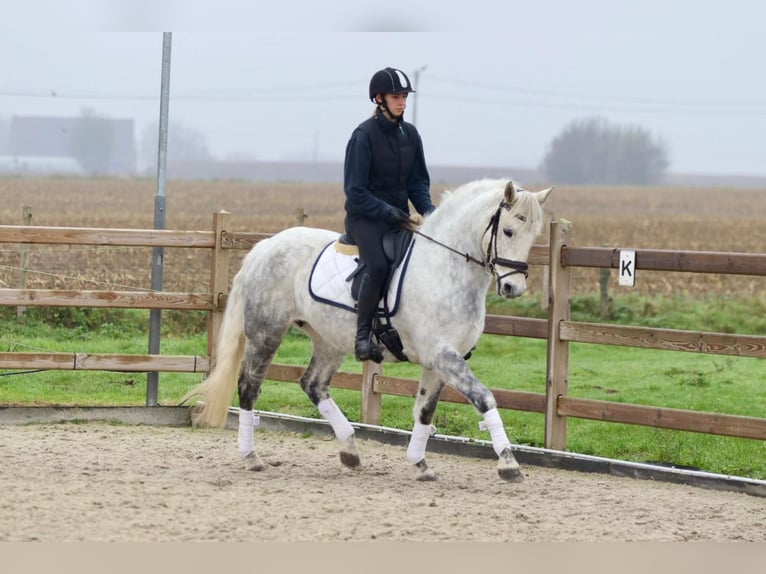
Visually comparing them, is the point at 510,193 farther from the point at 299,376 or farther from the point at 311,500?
the point at 299,376

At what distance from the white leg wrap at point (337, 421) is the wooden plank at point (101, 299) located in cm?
211

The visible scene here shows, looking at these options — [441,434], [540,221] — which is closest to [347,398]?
[441,434]

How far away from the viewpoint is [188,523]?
221 inches

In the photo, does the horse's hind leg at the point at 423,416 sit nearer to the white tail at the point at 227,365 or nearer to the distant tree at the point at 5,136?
the white tail at the point at 227,365

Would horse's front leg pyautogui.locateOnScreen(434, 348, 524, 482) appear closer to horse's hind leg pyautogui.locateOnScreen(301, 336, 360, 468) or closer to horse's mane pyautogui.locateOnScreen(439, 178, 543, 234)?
horse's mane pyautogui.locateOnScreen(439, 178, 543, 234)

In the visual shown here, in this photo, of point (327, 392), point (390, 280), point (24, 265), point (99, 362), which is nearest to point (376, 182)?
point (390, 280)

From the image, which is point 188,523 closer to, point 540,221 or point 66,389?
point 540,221

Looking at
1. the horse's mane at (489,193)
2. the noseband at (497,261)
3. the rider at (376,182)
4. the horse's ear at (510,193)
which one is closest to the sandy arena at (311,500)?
the rider at (376,182)

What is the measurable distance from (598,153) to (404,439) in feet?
435

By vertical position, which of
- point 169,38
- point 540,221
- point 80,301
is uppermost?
point 169,38

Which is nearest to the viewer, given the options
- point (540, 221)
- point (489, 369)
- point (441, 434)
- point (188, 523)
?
point (188, 523)

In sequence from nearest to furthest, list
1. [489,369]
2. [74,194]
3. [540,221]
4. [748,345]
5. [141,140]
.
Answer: [540,221] < [748,345] < [489,369] < [74,194] < [141,140]

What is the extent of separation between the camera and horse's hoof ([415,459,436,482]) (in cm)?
733

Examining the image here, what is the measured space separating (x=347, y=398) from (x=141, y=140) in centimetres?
13307
